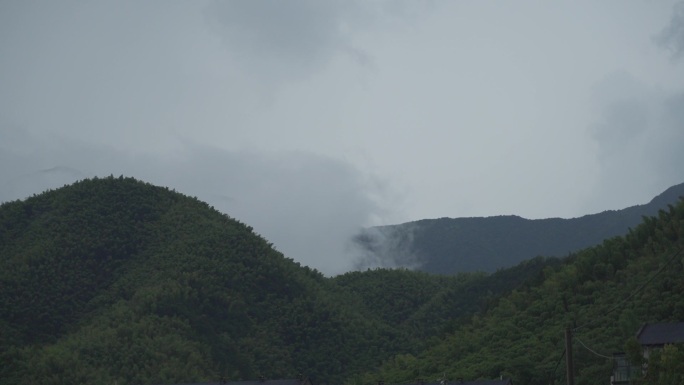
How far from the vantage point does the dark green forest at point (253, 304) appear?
84062mm

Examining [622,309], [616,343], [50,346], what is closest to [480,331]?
[622,309]

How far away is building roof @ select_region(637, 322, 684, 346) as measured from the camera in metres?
57.0

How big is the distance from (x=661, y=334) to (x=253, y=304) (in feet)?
231

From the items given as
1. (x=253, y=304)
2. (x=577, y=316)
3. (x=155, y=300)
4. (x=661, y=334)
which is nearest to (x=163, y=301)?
(x=155, y=300)

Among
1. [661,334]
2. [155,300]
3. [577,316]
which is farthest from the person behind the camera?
[155,300]

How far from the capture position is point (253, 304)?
12350cm

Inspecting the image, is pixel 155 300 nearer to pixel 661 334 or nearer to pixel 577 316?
pixel 577 316

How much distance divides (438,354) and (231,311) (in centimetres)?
2892

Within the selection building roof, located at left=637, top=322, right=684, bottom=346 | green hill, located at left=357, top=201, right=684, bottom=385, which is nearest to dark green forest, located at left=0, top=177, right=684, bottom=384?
green hill, located at left=357, top=201, right=684, bottom=385

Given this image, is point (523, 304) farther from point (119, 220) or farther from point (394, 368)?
point (119, 220)

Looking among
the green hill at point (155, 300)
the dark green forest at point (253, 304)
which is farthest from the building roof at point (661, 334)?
the green hill at point (155, 300)

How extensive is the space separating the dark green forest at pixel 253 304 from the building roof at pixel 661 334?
260 inches

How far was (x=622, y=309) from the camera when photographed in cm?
7894

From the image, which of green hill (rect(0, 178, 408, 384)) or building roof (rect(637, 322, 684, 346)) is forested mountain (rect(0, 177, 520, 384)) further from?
building roof (rect(637, 322, 684, 346))
